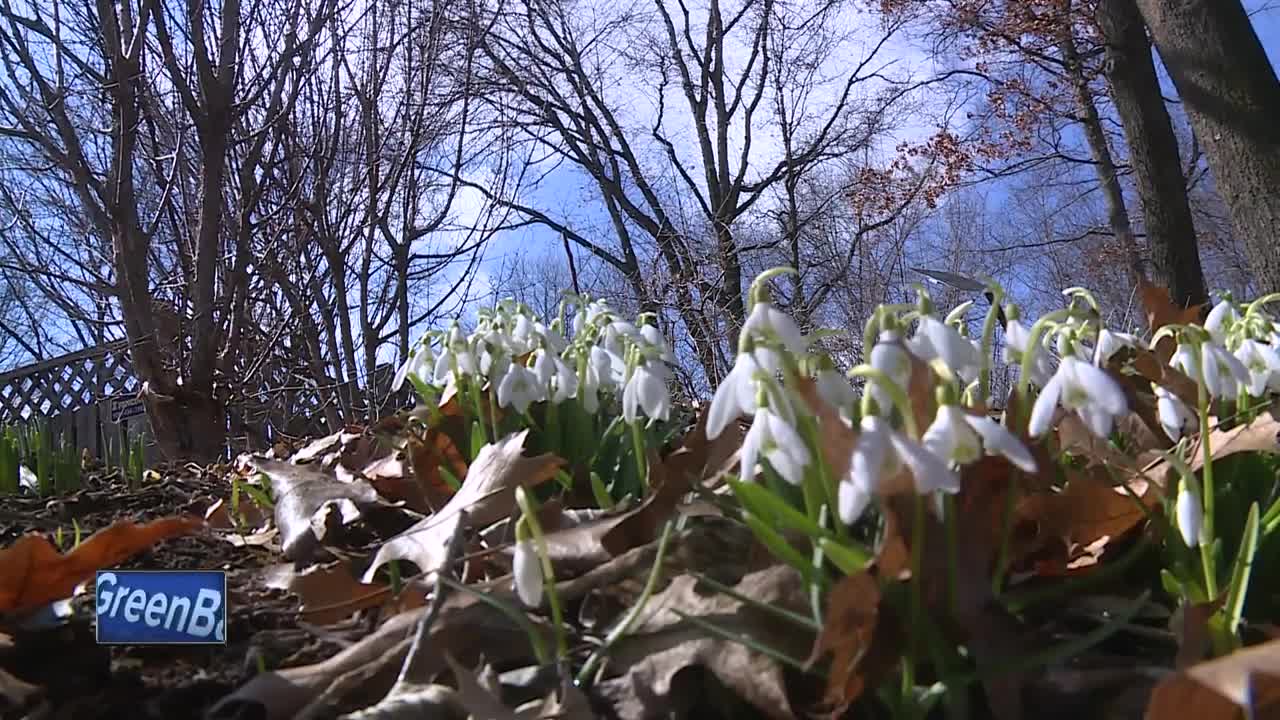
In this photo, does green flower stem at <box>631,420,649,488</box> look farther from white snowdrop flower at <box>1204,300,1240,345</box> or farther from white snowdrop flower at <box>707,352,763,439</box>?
white snowdrop flower at <box>1204,300,1240,345</box>

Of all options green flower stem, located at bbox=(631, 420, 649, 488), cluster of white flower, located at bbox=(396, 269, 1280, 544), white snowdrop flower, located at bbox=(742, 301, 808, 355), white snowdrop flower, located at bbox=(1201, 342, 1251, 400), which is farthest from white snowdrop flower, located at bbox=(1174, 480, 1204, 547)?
green flower stem, located at bbox=(631, 420, 649, 488)

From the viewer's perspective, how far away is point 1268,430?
986 mm

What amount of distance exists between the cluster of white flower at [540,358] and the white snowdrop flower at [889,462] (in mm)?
516

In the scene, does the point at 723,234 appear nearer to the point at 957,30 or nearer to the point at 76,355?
A: the point at 957,30

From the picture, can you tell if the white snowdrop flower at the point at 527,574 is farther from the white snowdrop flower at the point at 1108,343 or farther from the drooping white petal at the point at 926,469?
the white snowdrop flower at the point at 1108,343

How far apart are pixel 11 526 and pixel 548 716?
1679mm

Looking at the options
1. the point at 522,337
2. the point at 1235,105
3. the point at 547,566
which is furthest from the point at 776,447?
the point at 1235,105

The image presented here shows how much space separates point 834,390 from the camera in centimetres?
80

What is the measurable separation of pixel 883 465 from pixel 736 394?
0.60 feet

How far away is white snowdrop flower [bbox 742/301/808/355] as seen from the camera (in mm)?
797

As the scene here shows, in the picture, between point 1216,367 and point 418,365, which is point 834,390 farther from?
point 418,365

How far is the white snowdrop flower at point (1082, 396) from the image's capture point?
0.75 meters

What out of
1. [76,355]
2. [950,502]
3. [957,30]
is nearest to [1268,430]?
[950,502]

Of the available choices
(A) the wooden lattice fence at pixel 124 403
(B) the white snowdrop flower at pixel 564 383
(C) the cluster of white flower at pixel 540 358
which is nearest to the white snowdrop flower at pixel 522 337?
(C) the cluster of white flower at pixel 540 358
